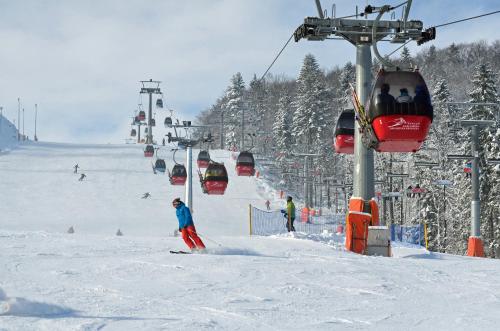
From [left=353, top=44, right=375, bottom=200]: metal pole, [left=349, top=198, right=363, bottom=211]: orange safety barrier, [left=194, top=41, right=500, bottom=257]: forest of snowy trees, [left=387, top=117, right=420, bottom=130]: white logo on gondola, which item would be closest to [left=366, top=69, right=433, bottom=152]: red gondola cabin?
[left=387, top=117, right=420, bottom=130]: white logo on gondola

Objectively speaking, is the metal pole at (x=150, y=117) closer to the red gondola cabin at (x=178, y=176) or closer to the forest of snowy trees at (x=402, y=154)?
the forest of snowy trees at (x=402, y=154)

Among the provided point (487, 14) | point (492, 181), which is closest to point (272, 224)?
point (492, 181)

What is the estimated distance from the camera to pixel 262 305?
22.6ft

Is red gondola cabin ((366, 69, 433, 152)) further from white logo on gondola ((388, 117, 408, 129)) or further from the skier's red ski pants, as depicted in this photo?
the skier's red ski pants

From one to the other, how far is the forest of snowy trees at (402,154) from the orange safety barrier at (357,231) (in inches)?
171

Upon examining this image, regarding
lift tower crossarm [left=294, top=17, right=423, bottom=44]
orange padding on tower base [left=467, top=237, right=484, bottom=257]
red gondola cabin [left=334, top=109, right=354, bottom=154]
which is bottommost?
orange padding on tower base [left=467, top=237, right=484, bottom=257]

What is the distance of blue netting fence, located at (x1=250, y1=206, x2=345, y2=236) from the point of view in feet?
106

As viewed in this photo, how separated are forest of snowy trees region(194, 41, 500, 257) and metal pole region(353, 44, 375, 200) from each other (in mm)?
2631

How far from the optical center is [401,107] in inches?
452

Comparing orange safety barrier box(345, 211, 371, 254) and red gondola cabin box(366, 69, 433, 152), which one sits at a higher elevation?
red gondola cabin box(366, 69, 433, 152)

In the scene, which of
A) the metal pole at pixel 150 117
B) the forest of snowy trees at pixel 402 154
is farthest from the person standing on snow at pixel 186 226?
the metal pole at pixel 150 117

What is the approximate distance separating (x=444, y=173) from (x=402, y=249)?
3954cm

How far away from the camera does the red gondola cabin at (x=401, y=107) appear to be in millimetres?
11484

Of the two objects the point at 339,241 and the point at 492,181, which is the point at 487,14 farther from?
the point at 492,181
